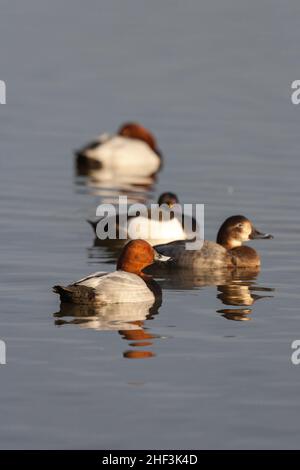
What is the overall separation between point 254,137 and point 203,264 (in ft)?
32.0

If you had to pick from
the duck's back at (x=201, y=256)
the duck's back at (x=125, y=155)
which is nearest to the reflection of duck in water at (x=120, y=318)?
the duck's back at (x=201, y=256)

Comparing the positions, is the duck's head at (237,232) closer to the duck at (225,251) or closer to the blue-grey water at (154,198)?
the duck at (225,251)

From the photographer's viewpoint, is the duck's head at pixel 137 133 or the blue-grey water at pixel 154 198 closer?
the blue-grey water at pixel 154 198

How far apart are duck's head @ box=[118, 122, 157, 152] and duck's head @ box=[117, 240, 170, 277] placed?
442 inches

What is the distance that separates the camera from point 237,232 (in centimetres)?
1770

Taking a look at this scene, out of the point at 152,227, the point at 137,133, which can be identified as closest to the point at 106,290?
the point at 152,227

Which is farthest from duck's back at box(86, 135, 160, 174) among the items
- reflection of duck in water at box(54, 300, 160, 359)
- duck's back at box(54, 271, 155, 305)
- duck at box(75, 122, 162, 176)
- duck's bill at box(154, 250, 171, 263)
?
reflection of duck in water at box(54, 300, 160, 359)

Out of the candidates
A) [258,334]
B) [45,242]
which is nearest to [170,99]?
[45,242]

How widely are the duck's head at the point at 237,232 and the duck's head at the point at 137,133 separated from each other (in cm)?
840

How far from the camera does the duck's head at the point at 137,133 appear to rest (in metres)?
26.1

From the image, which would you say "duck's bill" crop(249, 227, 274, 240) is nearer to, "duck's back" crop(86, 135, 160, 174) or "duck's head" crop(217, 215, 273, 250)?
"duck's head" crop(217, 215, 273, 250)

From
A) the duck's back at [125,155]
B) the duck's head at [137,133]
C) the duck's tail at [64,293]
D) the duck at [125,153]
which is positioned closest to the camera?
the duck's tail at [64,293]

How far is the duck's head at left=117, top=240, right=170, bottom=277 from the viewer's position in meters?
14.8
